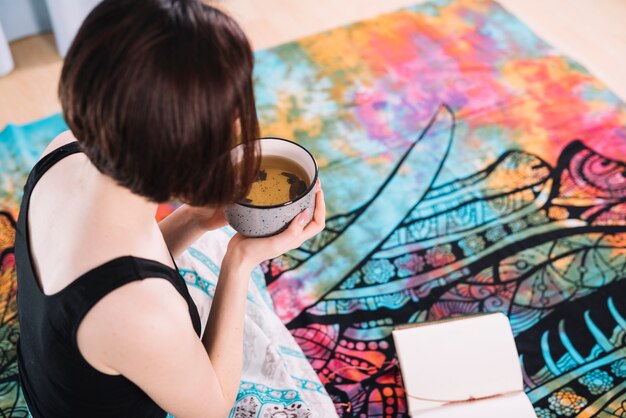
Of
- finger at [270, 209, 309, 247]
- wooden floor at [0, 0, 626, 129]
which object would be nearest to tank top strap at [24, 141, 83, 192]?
finger at [270, 209, 309, 247]

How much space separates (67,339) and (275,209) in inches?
12.1

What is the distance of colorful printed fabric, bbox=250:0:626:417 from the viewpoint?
4.75 feet

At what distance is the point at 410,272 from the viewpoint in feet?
5.23

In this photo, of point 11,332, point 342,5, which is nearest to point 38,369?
point 11,332

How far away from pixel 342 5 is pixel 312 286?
1.33m

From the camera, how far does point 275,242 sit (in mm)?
904

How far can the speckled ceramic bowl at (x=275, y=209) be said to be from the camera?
0.86 m

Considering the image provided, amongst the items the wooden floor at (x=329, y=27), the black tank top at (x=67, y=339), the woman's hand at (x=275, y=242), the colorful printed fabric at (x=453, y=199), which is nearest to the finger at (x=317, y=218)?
the woman's hand at (x=275, y=242)

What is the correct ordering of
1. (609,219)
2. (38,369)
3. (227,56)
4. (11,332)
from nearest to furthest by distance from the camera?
(227,56) → (38,369) → (11,332) → (609,219)

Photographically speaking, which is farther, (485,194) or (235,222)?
(485,194)

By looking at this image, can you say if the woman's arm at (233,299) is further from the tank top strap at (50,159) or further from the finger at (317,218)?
the tank top strap at (50,159)

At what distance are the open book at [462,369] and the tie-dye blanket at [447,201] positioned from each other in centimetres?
18

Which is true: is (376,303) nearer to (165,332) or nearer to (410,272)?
(410,272)

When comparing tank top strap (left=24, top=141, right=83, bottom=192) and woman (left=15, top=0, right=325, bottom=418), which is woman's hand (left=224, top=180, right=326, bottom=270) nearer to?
woman (left=15, top=0, right=325, bottom=418)
